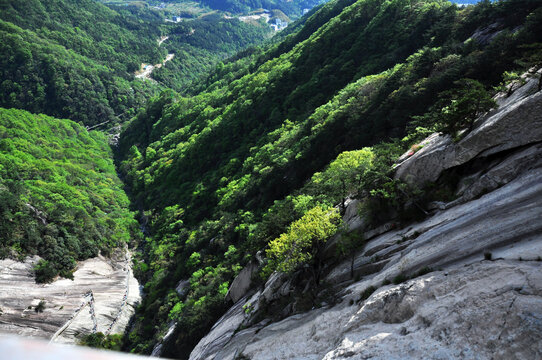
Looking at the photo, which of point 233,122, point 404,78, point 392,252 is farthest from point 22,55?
point 392,252

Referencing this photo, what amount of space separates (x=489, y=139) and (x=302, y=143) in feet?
152

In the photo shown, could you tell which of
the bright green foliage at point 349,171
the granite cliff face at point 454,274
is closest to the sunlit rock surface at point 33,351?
the granite cliff face at point 454,274

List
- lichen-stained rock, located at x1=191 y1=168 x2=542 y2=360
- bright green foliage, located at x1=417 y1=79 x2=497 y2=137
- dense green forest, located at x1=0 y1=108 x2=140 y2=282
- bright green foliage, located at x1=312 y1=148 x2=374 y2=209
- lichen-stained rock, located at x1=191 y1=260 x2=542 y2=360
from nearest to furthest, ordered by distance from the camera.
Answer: lichen-stained rock, located at x1=191 y1=260 x2=542 y2=360
lichen-stained rock, located at x1=191 y1=168 x2=542 y2=360
bright green foliage, located at x1=417 y1=79 x2=497 y2=137
bright green foliage, located at x1=312 y1=148 x2=374 y2=209
dense green forest, located at x1=0 y1=108 x2=140 y2=282

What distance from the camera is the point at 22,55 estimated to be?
19212 centimetres

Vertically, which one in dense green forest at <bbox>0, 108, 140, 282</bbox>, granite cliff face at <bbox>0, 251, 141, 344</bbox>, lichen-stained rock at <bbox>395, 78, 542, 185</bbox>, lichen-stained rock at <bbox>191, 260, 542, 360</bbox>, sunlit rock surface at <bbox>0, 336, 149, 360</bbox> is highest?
sunlit rock surface at <bbox>0, 336, 149, 360</bbox>

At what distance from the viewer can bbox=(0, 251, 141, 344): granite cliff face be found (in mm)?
53406

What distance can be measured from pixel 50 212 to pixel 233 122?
5630 cm

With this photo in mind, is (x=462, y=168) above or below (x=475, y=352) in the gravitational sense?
above

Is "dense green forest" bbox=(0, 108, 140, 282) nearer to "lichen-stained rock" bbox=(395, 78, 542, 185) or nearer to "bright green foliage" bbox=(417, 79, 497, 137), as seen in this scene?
"lichen-stained rock" bbox=(395, 78, 542, 185)

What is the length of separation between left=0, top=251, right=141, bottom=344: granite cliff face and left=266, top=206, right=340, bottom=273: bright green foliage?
46778 millimetres

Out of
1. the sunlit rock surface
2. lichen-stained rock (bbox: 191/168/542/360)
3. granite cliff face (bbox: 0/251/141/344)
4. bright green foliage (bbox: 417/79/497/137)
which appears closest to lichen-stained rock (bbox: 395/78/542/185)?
bright green foliage (bbox: 417/79/497/137)

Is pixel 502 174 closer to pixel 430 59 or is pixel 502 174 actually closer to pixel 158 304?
pixel 430 59

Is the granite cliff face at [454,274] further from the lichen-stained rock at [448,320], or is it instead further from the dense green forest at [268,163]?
the dense green forest at [268,163]

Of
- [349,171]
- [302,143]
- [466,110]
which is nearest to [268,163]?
[302,143]
